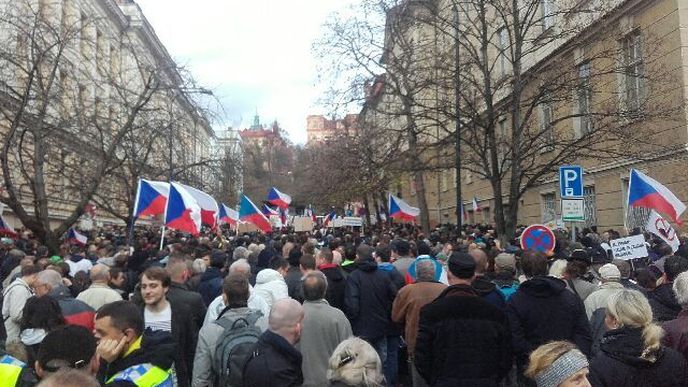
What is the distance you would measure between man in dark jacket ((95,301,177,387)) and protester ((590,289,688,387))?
2358 mm

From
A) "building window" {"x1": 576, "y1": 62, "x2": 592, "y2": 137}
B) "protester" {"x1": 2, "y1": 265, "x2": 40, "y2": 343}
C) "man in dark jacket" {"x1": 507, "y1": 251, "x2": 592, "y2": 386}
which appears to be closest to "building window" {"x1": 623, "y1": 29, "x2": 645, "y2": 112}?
"building window" {"x1": 576, "y1": 62, "x2": 592, "y2": 137}

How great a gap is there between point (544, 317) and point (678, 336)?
1.08 meters

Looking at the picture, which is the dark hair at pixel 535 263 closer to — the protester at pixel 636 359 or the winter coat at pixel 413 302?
the winter coat at pixel 413 302

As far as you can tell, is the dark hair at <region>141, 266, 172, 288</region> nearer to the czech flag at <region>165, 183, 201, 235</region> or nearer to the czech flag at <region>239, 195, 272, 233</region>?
the czech flag at <region>165, 183, 201, 235</region>

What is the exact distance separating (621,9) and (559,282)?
54.9 ft

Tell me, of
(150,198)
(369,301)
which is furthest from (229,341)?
(150,198)

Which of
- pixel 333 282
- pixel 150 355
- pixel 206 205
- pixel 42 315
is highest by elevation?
pixel 206 205

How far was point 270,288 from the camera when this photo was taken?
667 cm

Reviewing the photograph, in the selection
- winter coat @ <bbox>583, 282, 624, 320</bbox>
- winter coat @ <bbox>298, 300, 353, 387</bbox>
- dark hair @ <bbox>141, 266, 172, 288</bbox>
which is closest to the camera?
winter coat @ <bbox>298, 300, 353, 387</bbox>

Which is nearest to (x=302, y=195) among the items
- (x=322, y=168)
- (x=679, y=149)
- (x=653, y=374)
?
(x=322, y=168)

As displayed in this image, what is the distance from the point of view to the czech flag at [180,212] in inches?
456

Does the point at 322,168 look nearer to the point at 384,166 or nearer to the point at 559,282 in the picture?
the point at 384,166

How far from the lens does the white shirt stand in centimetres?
536

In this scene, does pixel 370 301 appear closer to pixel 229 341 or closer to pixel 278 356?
pixel 229 341
